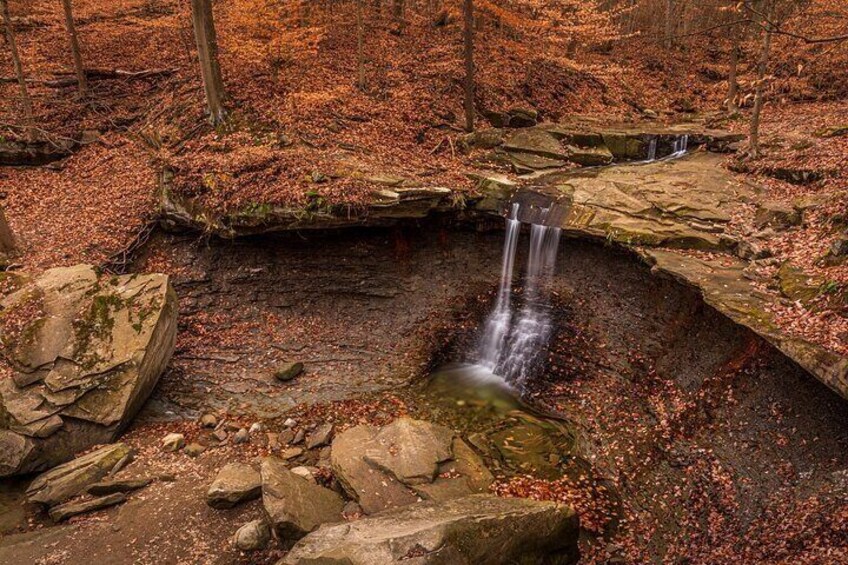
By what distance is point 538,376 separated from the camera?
1288cm

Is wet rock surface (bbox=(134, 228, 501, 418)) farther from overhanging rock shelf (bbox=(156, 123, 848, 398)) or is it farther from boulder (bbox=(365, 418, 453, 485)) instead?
boulder (bbox=(365, 418, 453, 485))

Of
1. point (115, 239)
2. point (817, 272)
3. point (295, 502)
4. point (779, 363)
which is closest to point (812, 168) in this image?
point (817, 272)

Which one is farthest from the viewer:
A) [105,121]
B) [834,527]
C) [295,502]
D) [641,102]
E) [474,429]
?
[641,102]

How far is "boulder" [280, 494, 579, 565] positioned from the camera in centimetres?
607

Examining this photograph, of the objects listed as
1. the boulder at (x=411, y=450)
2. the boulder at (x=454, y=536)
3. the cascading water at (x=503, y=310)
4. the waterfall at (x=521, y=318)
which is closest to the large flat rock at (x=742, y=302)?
the waterfall at (x=521, y=318)

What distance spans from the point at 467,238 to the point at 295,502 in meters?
9.50

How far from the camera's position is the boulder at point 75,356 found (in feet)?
31.1

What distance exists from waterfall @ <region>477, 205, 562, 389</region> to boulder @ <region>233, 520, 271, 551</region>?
24.6 ft

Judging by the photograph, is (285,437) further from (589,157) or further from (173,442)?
(589,157)

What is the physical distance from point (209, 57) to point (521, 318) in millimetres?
13450

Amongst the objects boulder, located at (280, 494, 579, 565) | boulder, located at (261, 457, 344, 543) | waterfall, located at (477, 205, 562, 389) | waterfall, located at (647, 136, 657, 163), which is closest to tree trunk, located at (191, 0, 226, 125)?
waterfall, located at (477, 205, 562, 389)

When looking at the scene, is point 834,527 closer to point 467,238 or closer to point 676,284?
point 676,284

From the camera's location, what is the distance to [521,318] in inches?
559

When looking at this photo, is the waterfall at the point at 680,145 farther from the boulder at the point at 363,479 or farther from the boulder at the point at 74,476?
the boulder at the point at 74,476
